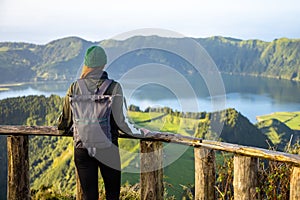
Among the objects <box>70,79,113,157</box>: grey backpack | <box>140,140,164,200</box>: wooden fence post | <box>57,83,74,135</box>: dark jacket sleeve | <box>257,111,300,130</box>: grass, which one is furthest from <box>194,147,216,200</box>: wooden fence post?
<box>257,111,300,130</box>: grass

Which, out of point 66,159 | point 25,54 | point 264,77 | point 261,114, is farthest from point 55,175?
point 264,77

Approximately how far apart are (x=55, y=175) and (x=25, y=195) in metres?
54.9

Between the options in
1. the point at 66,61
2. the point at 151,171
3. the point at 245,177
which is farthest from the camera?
the point at 66,61

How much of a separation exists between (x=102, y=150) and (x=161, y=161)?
0.84 meters

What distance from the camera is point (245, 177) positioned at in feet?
9.47

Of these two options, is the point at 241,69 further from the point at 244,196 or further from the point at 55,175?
the point at 244,196

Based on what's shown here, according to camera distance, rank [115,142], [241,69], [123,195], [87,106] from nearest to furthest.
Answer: [87,106] → [115,142] → [123,195] → [241,69]

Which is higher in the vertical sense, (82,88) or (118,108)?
(82,88)

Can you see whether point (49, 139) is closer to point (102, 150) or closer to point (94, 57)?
point (102, 150)

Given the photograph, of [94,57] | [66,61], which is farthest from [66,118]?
[66,61]

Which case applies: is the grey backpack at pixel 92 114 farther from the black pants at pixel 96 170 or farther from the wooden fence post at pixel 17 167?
the wooden fence post at pixel 17 167

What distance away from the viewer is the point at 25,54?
5246 inches

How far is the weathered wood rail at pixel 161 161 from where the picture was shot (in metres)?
2.79

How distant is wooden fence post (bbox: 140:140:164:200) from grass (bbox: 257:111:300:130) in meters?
74.1
